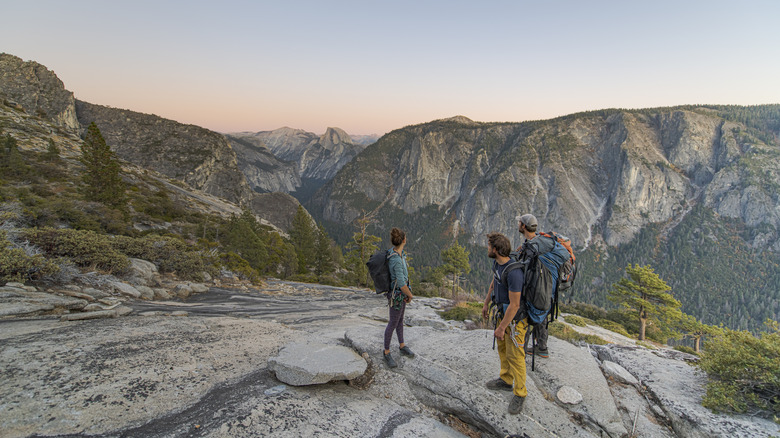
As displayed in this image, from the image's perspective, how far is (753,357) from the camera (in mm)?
5113

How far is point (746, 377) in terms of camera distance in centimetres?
514

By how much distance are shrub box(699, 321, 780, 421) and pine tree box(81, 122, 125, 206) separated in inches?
1537

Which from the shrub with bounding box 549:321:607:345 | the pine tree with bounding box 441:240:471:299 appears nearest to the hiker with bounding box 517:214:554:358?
the shrub with bounding box 549:321:607:345

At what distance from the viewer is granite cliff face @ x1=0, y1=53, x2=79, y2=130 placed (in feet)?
232

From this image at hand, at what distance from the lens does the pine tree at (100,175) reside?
Answer: 91.0 ft

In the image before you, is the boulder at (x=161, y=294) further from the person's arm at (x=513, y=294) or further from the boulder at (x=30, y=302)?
the person's arm at (x=513, y=294)

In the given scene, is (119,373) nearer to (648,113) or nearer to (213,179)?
(213,179)

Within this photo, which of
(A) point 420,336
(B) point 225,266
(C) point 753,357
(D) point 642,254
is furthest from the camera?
(D) point 642,254

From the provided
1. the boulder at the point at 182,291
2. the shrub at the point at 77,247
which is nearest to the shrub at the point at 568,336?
the boulder at the point at 182,291

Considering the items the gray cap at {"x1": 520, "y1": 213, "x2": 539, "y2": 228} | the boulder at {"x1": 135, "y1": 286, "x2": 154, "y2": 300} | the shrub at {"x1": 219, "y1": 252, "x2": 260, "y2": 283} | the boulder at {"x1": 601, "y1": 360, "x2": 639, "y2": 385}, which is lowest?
the shrub at {"x1": 219, "y1": 252, "x2": 260, "y2": 283}

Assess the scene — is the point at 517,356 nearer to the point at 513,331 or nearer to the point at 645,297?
the point at 513,331

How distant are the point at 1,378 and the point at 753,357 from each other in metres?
12.0

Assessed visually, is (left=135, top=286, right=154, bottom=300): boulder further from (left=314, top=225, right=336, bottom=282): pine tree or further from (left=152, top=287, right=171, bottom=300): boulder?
(left=314, top=225, right=336, bottom=282): pine tree

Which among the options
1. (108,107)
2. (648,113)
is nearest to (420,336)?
(108,107)
